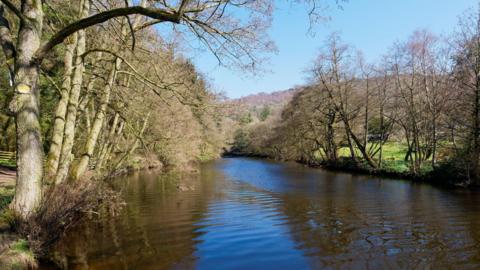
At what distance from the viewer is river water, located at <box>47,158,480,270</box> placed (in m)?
6.84

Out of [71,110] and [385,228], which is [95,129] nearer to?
[71,110]

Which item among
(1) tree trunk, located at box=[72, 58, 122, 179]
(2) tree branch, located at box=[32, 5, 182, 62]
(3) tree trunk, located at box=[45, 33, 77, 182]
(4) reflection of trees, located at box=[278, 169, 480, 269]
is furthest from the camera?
(1) tree trunk, located at box=[72, 58, 122, 179]

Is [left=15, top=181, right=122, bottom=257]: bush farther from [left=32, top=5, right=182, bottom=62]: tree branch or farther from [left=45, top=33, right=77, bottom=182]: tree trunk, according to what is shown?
[left=32, top=5, right=182, bottom=62]: tree branch

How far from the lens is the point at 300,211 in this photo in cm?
1209

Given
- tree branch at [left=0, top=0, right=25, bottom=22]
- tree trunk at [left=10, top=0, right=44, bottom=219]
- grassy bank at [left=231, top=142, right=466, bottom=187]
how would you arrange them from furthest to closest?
grassy bank at [left=231, top=142, right=466, bottom=187] → tree trunk at [left=10, top=0, right=44, bottom=219] → tree branch at [left=0, top=0, right=25, bottom=22]

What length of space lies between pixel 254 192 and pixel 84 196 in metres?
9.71

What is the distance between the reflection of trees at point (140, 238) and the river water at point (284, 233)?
0.02 metres

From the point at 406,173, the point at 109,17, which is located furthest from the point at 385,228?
the point at 406,173

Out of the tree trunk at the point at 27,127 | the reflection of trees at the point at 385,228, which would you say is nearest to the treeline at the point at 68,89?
the tree trunk at the point at 27,127

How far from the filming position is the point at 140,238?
8531 millimetres

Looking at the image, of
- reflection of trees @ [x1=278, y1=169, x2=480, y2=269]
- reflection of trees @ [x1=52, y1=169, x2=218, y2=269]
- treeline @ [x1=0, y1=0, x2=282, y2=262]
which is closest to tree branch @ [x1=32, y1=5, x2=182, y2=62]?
treeline @ [x1=0, y1=0, x2=282, y2=262]

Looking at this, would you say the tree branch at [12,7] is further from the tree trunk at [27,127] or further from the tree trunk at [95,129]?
the tree trunk at [95,129]

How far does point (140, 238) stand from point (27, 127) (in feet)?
12.4

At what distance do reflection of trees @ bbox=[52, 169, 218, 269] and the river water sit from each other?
21 millimetres
